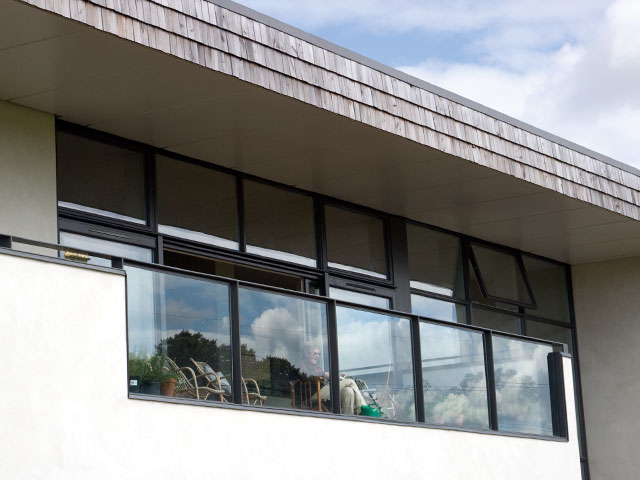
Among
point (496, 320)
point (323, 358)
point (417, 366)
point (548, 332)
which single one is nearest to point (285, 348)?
point (323, 358)

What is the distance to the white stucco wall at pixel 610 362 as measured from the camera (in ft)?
47.5

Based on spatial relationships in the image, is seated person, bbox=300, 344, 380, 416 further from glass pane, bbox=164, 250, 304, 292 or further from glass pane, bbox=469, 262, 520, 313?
glass pane, bbox=469, 262, 520, 313

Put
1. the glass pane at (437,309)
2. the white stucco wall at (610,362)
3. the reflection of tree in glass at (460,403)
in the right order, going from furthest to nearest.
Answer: the white stucco wall at (610,362) < the glass pane at (437,309) < the reflection of tree in glass at (460,403)

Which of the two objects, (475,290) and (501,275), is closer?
(475,290)

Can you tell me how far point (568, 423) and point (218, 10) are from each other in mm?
5450

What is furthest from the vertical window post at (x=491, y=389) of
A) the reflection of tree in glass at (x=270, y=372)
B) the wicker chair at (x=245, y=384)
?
the wicker chair at (x=245, y=384)

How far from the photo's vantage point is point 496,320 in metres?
14.0

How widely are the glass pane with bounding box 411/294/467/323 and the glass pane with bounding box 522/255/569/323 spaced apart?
5.02 feet

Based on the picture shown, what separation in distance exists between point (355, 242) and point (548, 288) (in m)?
3.88

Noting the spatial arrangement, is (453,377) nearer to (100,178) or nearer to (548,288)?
(100,178)

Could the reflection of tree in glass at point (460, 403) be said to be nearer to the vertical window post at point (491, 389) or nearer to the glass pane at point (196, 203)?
the vertical window post at point (491, 389)

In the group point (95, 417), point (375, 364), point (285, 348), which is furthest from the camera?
point (375, 364)

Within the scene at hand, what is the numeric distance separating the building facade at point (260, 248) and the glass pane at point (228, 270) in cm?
2

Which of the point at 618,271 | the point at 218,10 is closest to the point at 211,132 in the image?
the point at 218,10
